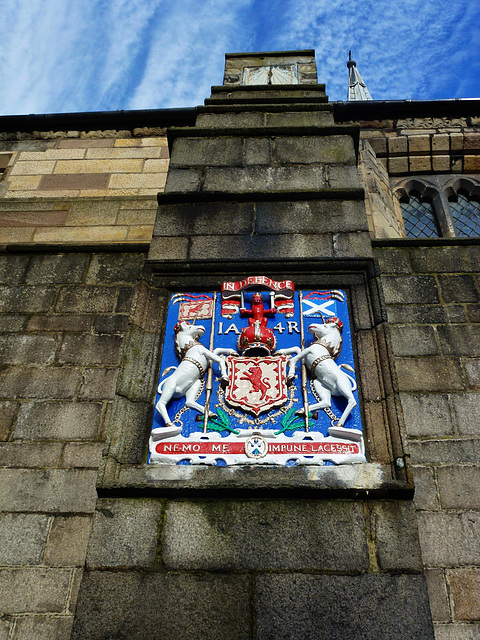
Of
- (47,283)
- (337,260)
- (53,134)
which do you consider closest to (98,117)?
(53,134)

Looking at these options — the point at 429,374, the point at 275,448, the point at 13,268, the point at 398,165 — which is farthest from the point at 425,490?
the point at 398,165

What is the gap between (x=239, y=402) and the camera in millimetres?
3752

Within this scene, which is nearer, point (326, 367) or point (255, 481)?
point (255, 481)

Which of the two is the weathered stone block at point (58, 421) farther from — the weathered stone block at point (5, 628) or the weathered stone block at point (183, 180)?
the weathered stone block at point (183, 180)

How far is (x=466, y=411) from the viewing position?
448 cm

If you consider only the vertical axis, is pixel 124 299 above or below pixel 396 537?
above

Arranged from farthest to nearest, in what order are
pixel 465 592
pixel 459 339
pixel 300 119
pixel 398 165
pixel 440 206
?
pixel 398 165 < pixel 440 206 < pixel 300 119 < pixel 459 339 < pixel 465 592

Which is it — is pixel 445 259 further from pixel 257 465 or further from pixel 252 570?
pixel 252 570

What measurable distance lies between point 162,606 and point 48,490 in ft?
5.46

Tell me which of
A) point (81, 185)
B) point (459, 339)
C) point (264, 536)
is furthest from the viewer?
point (81, 185)

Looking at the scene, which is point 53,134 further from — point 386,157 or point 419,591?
point 419,591

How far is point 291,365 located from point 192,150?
9.22ft

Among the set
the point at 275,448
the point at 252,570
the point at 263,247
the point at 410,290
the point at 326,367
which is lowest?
the point at 252,570

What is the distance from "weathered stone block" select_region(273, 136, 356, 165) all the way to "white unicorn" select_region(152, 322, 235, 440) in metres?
2.33
